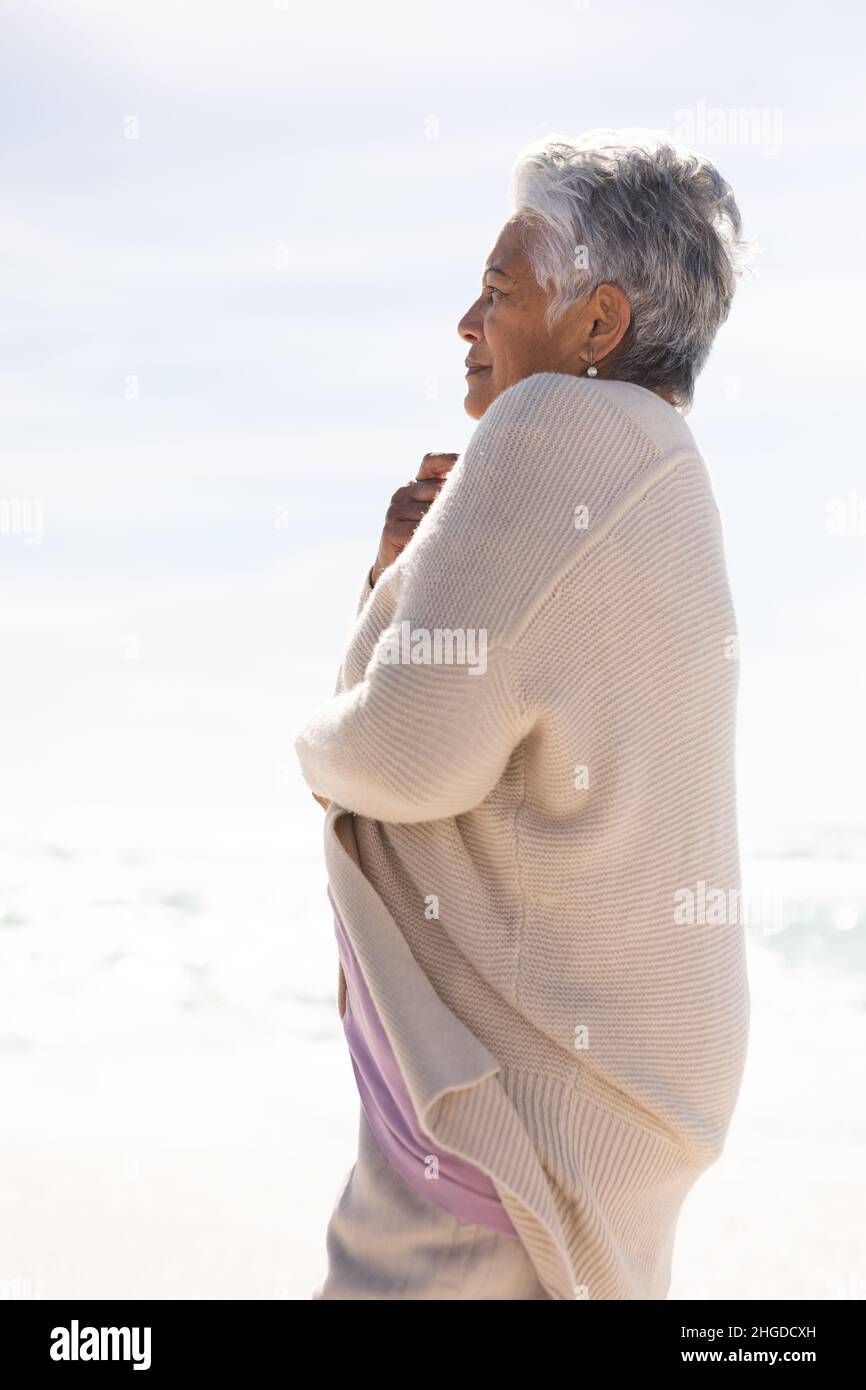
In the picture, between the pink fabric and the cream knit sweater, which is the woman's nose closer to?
the cream knit sweater

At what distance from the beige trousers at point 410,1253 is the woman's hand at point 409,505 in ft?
2.32

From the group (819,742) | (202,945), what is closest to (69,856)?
(202,945)

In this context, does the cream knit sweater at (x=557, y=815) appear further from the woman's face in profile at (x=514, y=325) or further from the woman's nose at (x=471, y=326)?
the woman's nose at (x=471, y=326)

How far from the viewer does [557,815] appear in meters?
1.52

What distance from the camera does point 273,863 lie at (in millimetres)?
13828

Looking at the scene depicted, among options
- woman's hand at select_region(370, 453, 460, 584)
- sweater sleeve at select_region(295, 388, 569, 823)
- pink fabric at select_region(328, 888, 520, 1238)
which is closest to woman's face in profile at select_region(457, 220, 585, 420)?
woman's hand at select_region(370, 453, 460, 584)

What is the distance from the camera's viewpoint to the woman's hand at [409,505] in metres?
1.83

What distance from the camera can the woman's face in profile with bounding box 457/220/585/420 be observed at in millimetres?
1717

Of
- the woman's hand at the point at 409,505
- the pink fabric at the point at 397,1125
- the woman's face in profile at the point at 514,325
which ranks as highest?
the woman's face in profile at the point at 514,325

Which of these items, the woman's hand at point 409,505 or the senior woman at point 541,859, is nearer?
the senior woman at point 541,859

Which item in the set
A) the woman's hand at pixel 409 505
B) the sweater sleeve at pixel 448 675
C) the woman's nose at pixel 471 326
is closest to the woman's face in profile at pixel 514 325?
the woman's nose at pixel 471 326

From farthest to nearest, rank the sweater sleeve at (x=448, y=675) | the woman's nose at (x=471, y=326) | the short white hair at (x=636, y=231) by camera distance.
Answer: the woman's nose at (x=471, y=326), the short white hair at (x=636, y=231), the sweater sleeve at (x=448, y=675)

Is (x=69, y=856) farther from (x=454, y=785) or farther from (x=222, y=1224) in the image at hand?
(x=454, y=785)

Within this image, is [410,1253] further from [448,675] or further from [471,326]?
[471,326]
